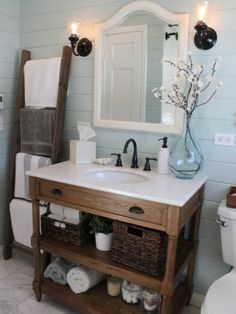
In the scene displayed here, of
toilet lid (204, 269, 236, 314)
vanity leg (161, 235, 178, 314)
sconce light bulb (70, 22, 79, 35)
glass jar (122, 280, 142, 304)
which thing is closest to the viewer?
toilet lid (204, 269, 236, 314)

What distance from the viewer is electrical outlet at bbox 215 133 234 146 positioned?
1724 millimetres

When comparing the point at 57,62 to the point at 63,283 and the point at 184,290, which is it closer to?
the point at 63,283

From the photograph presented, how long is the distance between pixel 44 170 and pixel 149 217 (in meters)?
0.76

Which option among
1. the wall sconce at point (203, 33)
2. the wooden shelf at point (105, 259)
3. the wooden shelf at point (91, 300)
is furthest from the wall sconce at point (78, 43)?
the wooden shelf at point (91, 300)

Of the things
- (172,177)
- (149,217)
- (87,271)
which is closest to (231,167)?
(172,177)

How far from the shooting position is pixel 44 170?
1.84 metres

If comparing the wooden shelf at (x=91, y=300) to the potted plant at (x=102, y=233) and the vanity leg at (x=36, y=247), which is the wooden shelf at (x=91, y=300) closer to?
the vanity leg at (x=36, y=247)

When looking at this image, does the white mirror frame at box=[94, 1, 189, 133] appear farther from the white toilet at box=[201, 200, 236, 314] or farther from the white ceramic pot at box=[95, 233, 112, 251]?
the white ceramic pot at box=[95, 233, 112, 251]

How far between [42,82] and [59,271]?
54.5 inches

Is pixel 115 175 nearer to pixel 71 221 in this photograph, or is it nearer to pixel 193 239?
pixel 71 221

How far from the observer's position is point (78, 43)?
2.12 metres

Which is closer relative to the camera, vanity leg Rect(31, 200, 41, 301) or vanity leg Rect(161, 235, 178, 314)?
vanity leg Rect(161, 235, 178, 314)

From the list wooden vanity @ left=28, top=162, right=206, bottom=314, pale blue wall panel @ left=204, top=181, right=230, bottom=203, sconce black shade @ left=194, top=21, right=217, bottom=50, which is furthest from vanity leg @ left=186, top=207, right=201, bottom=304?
sconce black shade @ left=194, top=21, right=217, bottom=50

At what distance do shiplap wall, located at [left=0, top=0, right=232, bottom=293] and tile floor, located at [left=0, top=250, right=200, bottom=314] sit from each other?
2.08 feet
